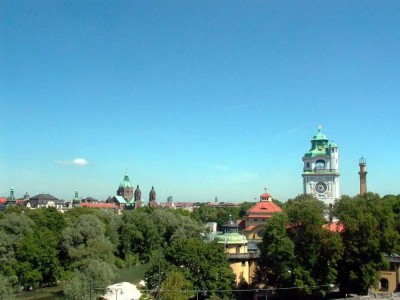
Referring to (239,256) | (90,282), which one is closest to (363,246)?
Result: (239,256)

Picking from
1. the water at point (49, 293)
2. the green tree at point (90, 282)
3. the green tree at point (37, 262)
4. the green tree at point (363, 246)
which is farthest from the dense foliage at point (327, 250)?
the green tree at point (37, 262)

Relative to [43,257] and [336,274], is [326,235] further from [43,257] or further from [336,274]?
[43,257]

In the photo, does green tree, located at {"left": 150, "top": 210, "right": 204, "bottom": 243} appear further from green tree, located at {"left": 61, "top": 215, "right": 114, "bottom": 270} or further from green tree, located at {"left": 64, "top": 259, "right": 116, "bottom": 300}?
green tree, located at {"left": 64, "top": 259, "right": 116, "bottom": 300}

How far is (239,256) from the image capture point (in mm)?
37531

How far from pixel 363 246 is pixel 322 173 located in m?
33.1

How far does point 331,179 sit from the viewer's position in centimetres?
6450

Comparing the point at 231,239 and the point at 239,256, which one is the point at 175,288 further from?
the point at 231,239

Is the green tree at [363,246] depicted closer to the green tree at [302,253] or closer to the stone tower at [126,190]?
the green tree at [302,253]

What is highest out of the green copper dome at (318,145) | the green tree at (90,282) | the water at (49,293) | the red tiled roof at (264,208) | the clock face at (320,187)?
the green copper dome at (318,145)

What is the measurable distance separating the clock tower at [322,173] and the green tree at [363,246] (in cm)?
3028

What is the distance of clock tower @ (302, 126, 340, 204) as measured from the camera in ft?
211

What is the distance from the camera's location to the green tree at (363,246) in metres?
31.8

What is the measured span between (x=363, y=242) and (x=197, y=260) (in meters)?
11.8

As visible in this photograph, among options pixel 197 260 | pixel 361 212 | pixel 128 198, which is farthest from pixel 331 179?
pixel 128 198
